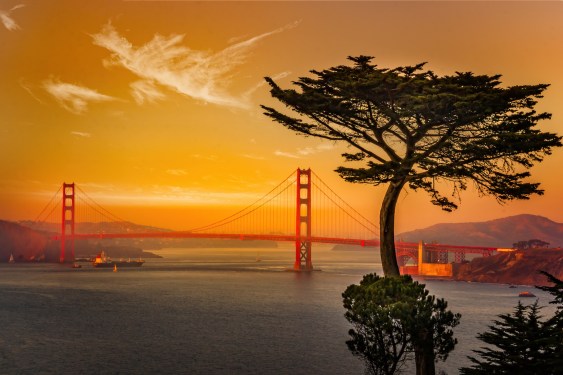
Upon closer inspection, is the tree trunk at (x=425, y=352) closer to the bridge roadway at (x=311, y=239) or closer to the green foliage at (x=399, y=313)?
the green foliage at (x=399, y=313)

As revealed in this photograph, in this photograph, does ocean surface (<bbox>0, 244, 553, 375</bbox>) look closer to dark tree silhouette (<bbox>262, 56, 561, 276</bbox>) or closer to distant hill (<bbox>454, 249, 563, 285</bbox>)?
dark tree silhouette (<bbox>262, 56, 561, 276</bbox>)

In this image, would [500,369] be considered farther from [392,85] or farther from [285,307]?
[285,307]

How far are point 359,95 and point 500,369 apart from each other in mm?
8818

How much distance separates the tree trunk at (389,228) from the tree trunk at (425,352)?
2.43 m

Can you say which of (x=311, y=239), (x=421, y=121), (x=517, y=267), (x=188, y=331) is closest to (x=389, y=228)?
(x=421, y=121)

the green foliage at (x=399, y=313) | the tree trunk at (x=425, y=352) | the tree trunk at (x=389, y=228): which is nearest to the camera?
the green foliage at (x=399, y=313)

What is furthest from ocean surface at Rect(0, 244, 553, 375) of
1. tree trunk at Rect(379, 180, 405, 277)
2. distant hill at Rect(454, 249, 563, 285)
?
distant hill at Rect(454, 249, 563, 285)

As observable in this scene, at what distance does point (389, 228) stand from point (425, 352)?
414 cm

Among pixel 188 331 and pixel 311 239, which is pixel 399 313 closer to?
pixel 188 331

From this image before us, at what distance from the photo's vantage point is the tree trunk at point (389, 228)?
18969 mm

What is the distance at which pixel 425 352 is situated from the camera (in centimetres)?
1714

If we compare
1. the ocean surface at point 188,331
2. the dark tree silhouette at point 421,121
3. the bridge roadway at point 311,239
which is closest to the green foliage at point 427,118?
the dark tree silhouette at point 421,121

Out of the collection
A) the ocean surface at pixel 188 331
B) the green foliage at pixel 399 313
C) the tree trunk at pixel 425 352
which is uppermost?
the green foliage at pixel 399 313

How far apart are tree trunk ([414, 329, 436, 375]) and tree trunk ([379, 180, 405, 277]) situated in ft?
7.96
